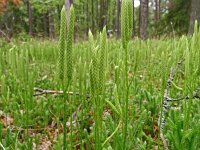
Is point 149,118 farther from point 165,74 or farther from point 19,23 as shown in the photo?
point 19,23

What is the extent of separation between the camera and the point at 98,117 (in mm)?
919

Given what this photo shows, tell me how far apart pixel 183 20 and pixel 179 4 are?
906 millimetres

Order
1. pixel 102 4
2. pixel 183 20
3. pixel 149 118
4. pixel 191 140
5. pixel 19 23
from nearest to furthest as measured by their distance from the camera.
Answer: pixel 191 140 → pixel 149 118 → pixel 183 20 → pixel 102 4 → pixel 19 23

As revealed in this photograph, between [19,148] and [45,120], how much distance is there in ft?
2.13

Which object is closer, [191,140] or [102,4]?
[191,140]

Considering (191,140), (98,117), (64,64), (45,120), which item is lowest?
(45,120)

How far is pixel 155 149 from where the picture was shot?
1.73 metres

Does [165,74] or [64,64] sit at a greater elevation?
[64,64]

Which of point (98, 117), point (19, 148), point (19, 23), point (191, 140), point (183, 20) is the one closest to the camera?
point (98, 117)

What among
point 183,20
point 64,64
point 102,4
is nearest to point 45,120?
point 64,64

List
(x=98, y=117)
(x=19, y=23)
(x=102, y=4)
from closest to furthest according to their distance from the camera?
(x=98, y=117), (x=102, y=4), (x=19, y=23)

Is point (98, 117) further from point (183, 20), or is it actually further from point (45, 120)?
point (183, 20)

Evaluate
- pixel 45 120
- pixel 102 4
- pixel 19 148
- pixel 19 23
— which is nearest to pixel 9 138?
pixel 19 148

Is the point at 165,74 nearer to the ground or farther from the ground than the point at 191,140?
farther from the ground
